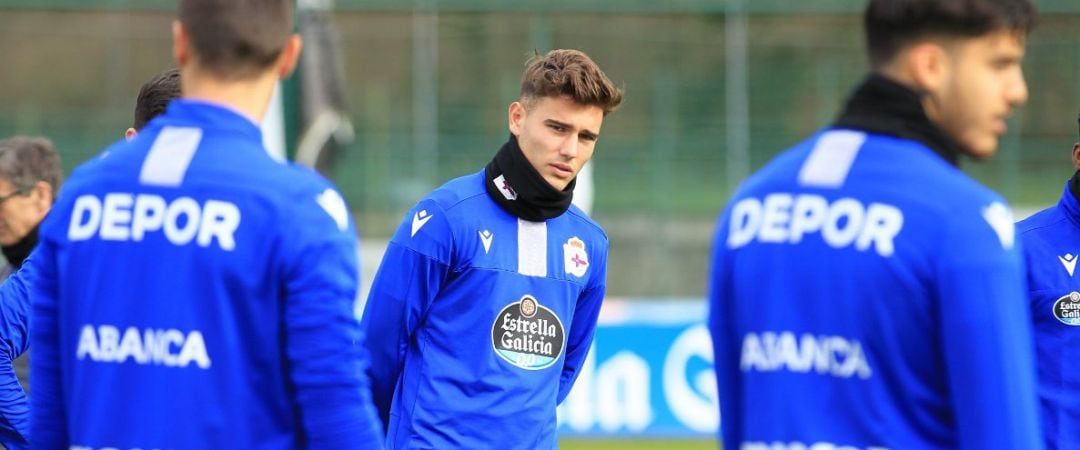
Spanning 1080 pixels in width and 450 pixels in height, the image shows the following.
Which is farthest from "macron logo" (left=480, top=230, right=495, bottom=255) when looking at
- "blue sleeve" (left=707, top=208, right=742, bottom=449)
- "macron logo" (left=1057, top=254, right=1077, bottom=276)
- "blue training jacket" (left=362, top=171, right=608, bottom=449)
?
"blue sleeve" (left=707, top=208, right=742, bottom=449)

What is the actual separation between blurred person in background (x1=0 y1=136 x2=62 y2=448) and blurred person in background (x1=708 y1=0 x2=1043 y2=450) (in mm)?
3031

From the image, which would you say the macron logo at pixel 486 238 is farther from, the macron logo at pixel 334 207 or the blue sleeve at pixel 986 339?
the blue sleeve at pixel 986 339

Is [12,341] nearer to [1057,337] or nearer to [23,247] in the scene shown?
[23,247]

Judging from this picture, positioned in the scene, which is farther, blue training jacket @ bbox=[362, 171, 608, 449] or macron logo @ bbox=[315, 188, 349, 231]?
blue training jacket @ bbox=[362, 171, 608, 449]

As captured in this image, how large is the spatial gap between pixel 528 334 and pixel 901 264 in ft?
8.41

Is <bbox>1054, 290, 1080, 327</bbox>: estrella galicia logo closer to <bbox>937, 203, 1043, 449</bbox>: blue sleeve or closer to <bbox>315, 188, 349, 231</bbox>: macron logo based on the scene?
<bbox>937, 203, 1043, 449</bbox>: blue sleeve

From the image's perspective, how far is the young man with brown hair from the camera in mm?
5129

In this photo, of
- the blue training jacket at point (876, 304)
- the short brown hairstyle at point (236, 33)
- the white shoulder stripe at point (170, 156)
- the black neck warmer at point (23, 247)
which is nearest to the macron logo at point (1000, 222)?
the blue training jacket at point (876, 304)

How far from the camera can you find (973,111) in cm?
288

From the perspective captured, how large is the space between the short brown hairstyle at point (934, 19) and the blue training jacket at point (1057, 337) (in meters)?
2.46

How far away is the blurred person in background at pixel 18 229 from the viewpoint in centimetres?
523

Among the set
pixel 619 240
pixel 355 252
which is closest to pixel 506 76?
pixel 619 240

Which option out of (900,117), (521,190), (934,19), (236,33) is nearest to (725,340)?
(900,117)

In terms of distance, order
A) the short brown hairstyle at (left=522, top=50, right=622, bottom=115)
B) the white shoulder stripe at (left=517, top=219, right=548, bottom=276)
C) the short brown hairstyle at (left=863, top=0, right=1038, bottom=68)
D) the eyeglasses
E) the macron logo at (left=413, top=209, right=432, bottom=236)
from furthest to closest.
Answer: the eyeglasses < the short brown hairstyle at (left=522, top=50, right=622, bottom=115) < the white shoulder stripe at (left=517, top=219, right=548, bottom=276) < the macron logo at (left=413, top=209, right=432, bottom=236) < the short brown hairstyle at (left=863, top=0, right=1038, bottom=68)
